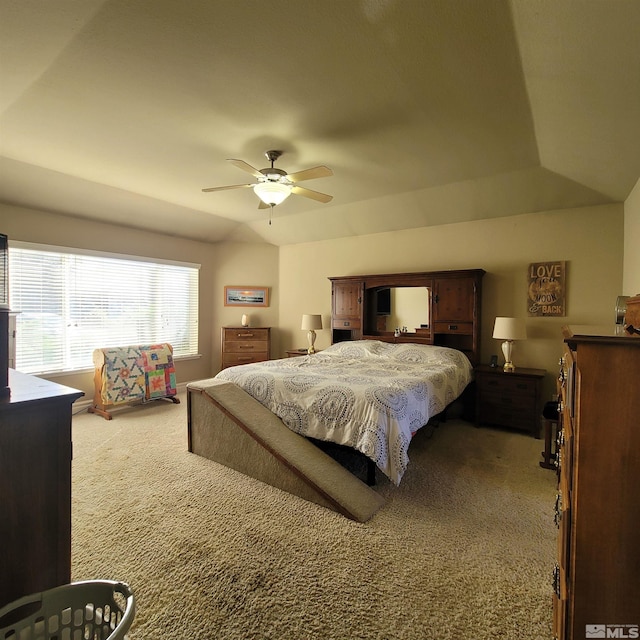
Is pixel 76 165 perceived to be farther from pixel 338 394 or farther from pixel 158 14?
pixel 338 394

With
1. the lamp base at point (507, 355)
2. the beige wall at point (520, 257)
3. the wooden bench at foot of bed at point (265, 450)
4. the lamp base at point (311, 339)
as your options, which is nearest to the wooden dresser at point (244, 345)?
the lamp base at point (311, 339)

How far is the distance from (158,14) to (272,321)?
4.92 m

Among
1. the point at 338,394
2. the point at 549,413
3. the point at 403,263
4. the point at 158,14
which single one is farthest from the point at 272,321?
the point at 158,14

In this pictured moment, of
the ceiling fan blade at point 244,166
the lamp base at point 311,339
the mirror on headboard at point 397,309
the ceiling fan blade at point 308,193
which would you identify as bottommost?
the lamp base at point 311,339

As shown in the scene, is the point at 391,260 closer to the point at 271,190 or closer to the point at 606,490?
the point at 271,190

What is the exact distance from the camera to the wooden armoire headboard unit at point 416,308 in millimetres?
4359

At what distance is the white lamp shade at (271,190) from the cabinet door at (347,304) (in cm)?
244

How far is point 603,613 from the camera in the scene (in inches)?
38.2

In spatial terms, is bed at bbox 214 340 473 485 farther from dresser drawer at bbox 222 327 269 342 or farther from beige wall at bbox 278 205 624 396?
dresser drawer at bbox 222 327 269 342

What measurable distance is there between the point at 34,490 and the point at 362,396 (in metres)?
1.89

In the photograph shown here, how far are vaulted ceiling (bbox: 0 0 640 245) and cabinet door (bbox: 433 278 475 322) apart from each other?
0.99 metres

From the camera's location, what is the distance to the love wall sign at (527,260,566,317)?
3990 mm

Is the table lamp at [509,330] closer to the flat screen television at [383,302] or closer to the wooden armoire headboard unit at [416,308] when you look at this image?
the wooden armoire headboard unit at [416,308]

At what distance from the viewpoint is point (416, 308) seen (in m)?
4.91
